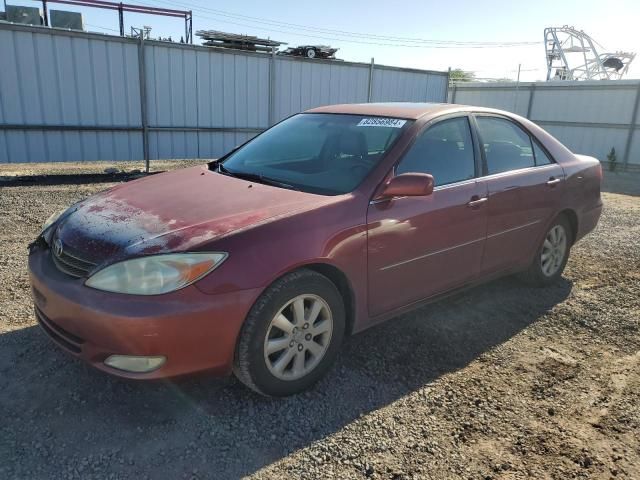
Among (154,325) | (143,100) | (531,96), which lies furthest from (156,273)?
(531,96)

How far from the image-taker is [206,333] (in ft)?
8.00

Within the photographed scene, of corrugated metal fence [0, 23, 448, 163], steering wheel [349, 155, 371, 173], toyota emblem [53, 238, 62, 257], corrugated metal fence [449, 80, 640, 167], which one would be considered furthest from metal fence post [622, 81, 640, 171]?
toyota emblem [53, 238, 62, 257]

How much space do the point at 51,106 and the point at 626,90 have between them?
14776 millimetres

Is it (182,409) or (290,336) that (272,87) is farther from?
(182,409)

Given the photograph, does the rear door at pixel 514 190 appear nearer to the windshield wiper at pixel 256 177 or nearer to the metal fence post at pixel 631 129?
the windshield wiper at pixel 256 177

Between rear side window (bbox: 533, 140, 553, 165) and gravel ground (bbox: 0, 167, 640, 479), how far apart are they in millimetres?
1365

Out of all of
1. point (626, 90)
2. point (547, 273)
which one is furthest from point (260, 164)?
point (626, 90)

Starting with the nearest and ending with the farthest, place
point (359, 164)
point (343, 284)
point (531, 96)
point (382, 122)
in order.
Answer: point (343, 284) < point (359, 164) < point (382, 122) < point (531, 96)

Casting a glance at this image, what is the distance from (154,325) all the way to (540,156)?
3.56 metres

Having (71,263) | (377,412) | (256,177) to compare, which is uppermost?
(256,177)

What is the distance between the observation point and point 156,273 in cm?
241

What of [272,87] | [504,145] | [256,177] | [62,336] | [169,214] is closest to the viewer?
[62,336]

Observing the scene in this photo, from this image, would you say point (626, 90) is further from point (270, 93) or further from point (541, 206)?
point (541, 206)

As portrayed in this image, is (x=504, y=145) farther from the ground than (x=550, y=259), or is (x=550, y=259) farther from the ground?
(x=504, y=145)
